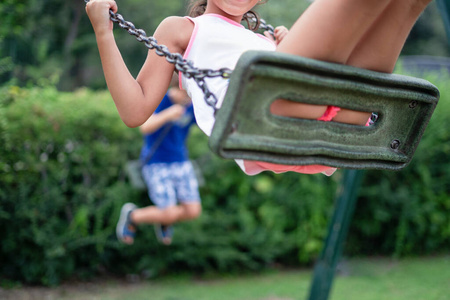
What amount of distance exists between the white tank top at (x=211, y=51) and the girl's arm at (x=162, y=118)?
8.33 feet

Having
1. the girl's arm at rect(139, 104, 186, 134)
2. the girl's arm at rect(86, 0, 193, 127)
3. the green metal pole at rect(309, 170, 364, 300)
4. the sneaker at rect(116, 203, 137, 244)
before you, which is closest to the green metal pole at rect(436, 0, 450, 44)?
the girl's arm at rect(86, 0, 193, 127)

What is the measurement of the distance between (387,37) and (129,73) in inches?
30.0

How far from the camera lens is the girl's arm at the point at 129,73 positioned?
1.53 metres

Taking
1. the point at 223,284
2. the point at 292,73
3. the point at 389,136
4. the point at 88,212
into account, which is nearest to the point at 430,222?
the point at 223,284

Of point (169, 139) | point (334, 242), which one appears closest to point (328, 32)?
point (334, 242)

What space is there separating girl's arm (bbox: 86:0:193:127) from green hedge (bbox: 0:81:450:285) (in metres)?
2.17

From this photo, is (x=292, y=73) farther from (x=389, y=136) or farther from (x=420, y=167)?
(x=420, y=167)

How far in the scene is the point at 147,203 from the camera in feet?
16.5

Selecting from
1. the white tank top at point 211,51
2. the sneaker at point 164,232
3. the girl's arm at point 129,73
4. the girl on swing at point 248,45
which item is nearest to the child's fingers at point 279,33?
the girl on swing at point 248,45

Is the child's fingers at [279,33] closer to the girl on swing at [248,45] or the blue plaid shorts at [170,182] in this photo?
the girl on swing at [248,45]

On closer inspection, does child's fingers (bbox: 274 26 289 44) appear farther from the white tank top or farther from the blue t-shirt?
the blue t-shirt

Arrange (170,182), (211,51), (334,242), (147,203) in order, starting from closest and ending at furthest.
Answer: (211,51), (334,242), (170,182), (147,203)

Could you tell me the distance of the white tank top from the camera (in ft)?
4.97

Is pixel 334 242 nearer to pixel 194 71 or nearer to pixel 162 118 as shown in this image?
pixel 162 118
